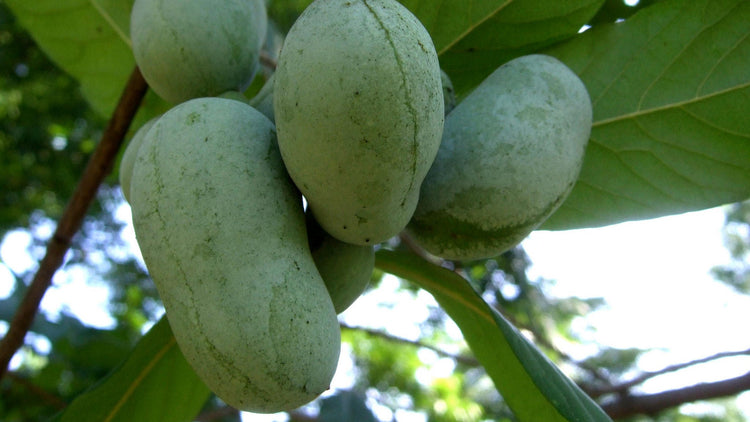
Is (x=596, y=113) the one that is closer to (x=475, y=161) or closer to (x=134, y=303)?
(x=475, y=161)

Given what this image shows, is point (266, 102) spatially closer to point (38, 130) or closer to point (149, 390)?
point (149, 390)

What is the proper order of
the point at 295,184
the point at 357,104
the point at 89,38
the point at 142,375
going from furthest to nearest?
the point at 89,38 < the point at 142,375 < the point at 295,184 < the point at 357,104

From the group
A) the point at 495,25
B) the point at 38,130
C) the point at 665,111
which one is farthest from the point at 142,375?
the point at 38,130

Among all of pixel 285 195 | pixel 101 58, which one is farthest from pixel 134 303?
pixel 285 195

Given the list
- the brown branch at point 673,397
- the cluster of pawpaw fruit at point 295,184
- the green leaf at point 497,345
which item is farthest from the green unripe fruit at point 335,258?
the brown branch at point 673,397

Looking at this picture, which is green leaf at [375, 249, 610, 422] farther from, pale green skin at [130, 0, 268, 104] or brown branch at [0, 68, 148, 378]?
brown branch at [0, 68, 148, 378]

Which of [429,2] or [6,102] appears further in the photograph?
[6,102]

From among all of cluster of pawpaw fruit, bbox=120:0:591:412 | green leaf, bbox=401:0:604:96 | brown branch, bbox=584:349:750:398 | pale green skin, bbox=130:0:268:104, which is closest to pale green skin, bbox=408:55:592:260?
cluster of pawpaw fruit, bbox=120:0:591:412
